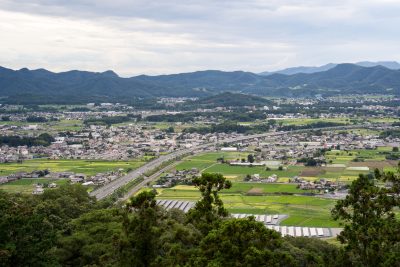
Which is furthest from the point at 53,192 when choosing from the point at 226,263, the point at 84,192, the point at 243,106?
the point at 243,106

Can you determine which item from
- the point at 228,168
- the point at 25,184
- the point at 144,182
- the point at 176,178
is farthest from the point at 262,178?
the point at 25,184

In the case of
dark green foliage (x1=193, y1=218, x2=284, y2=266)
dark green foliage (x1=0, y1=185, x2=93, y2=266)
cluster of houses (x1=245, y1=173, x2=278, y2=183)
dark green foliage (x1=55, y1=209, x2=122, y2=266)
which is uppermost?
dark green foliage (x1=193, y1=218, x2=284, y2=266)

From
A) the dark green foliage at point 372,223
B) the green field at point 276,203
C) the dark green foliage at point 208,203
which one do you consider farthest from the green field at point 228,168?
the dark green foliage at point 372,223

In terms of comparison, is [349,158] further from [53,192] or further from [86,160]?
[53,192]

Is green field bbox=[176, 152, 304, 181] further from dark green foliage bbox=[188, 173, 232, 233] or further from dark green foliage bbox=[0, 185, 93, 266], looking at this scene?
dark green foliage bbox=[188, 173, 232, 233]

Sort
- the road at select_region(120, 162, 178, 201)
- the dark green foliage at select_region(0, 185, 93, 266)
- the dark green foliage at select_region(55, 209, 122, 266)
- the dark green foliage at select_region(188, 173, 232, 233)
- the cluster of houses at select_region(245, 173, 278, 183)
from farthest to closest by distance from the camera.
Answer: the cluster of houses at select_region(245, 173, 278, 183), the road at select_region(120, 162, 178, 201), the dark green foliage at select_region(55, 209, 122, 266), the dark green foliage at select_region(0, 185, 93, 266), the dark green foliage at select_region(188, 173, 232, 233)

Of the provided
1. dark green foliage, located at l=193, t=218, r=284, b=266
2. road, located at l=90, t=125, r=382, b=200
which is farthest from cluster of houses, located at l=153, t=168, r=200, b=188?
dark green foliage, located at l=193, t=218, r=284, b=266

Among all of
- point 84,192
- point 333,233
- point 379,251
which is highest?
point 379,251

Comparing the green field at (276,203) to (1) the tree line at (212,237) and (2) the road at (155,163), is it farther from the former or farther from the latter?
(1) the tree line at (212,237)
